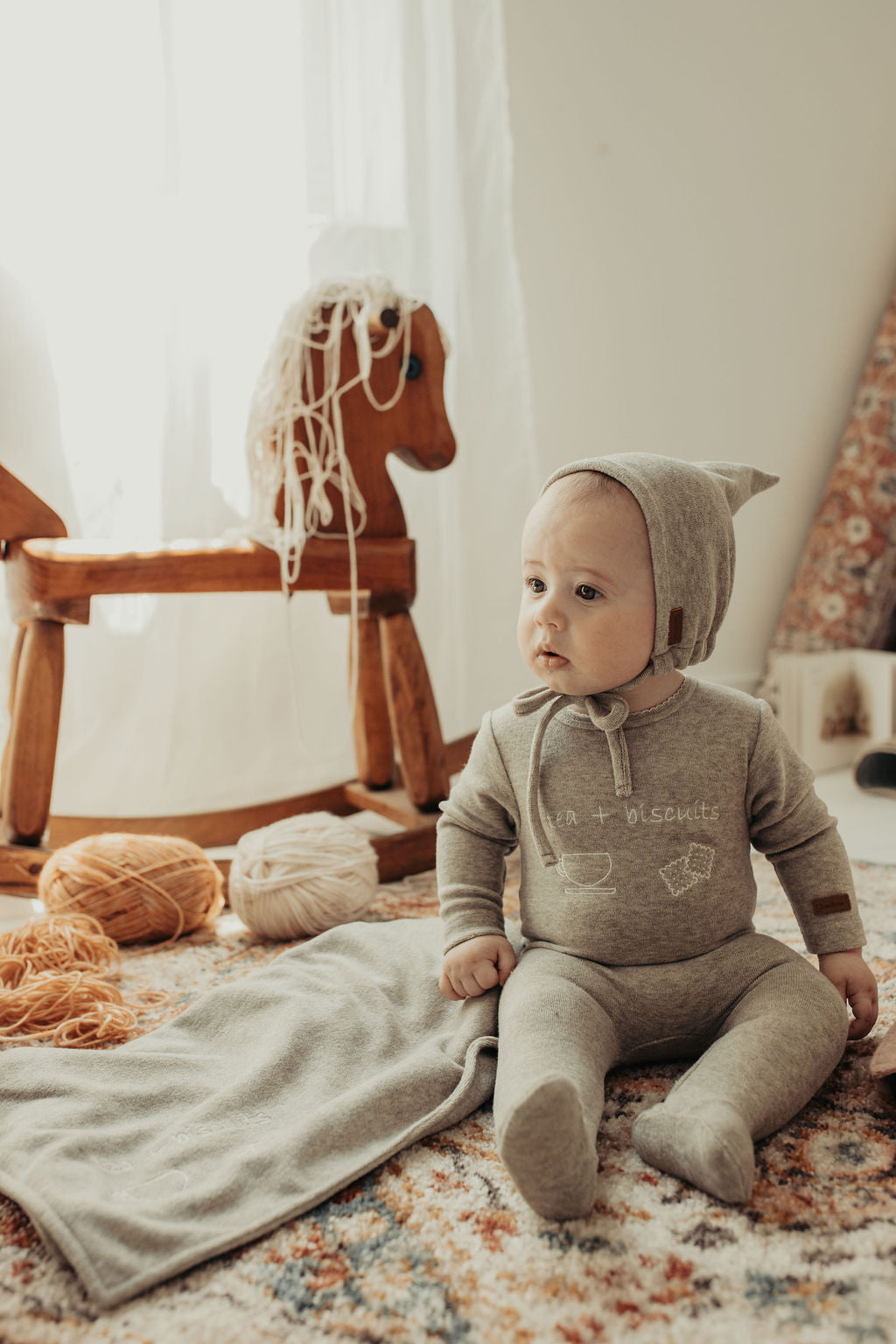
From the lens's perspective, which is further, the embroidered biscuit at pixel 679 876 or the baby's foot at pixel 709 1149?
the embroidered biscuit at pixel 679 876

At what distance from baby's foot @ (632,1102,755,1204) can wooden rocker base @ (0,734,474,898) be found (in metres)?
0.76

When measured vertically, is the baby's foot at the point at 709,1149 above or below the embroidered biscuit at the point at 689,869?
below

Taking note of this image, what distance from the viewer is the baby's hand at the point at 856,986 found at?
903mm

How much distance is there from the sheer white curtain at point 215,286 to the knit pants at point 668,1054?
0.75m

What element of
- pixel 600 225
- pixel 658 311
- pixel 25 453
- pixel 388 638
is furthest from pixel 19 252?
pixel 658 311

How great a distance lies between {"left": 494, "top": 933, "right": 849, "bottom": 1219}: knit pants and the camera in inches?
26.4

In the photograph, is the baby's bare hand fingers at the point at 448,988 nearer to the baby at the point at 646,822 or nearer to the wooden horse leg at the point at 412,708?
the baby at the point at 646,822

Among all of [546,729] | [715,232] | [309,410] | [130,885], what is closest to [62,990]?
[130,885]

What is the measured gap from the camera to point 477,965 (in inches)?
36.9

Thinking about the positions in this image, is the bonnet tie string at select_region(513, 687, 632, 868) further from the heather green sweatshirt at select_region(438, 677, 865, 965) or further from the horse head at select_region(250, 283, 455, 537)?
the horse head at select_region(250, 283, 455, 537)

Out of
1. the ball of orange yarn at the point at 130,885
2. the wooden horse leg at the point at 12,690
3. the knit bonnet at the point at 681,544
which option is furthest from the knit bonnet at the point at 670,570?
the wooden horse leg at the point at 12,690

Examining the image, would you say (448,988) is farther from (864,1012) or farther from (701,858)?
(864,1012)

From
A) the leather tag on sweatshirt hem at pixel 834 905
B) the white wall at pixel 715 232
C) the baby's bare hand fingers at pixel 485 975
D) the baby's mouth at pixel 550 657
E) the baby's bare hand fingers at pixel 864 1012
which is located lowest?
the baby's bare hand fingers at pixel 864 1012

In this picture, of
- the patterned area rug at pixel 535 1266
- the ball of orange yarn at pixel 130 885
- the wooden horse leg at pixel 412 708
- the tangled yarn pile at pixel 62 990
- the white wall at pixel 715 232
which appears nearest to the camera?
the patterned area rug at pixel 535 1266
